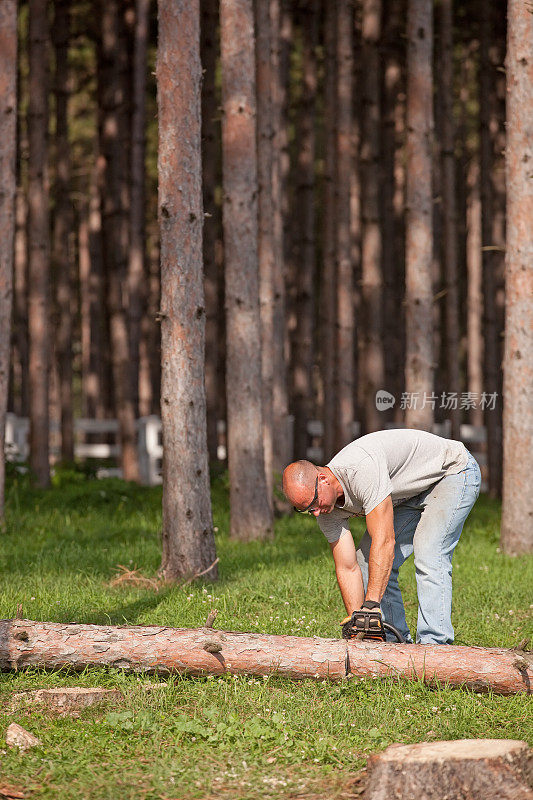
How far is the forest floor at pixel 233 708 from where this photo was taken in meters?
4.61

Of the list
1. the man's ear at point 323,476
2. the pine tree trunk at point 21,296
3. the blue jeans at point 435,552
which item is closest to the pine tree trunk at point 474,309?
the pine tree trunk at point 21,296

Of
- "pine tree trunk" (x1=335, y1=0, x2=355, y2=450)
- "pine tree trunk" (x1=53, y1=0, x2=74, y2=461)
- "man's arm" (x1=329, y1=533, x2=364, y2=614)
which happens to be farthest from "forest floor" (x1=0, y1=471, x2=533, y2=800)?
"pine tree trunk" (x1=53, y1=0, x2=74, y2=461)

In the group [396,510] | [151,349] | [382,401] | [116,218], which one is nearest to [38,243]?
[116,218]

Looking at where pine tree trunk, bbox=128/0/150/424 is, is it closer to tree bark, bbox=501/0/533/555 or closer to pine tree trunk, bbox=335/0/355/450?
pine tree trunk, bbox=335/0/355/450

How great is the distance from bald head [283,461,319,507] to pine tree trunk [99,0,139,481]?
11.7 metres

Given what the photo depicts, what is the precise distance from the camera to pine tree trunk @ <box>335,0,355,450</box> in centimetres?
1560

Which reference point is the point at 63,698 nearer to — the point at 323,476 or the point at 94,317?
the point at 323,476

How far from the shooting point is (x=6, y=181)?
36.8 feet

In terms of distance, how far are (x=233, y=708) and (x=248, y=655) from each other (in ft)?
1.35

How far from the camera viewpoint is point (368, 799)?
4332mm

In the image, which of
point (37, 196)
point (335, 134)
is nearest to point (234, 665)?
point (37, 196)

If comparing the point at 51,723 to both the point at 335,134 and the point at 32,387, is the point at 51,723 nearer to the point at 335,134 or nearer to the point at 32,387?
the point at 32,387

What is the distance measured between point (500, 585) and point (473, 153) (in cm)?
2098

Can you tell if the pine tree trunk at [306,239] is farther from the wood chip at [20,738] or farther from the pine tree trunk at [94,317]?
the wood chip at [20,738]
